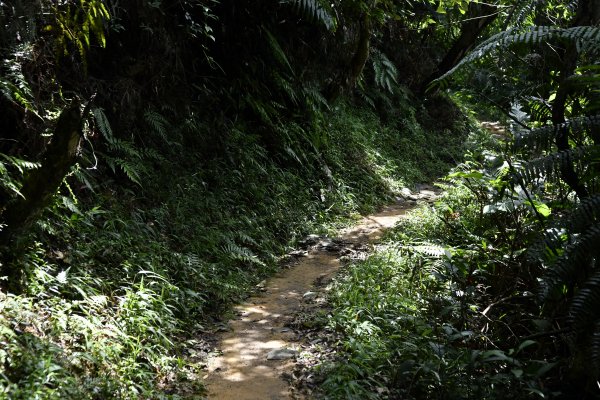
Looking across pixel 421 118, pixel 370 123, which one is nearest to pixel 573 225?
pixel 370 123

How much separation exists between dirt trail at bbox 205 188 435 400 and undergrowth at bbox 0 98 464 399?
0.20 meters

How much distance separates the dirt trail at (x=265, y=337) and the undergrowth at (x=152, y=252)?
0.66 ft

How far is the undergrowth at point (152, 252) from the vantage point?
3.62 m

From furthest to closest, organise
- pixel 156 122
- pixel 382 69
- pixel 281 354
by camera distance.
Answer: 1. pixel 382 69
2. pixel 156 122
3. pixel 281 354

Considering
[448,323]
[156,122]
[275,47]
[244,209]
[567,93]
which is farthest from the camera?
[275,47]

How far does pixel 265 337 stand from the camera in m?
4.85

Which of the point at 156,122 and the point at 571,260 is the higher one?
the point at 156,122

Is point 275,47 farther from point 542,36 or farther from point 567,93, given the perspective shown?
point 542,36

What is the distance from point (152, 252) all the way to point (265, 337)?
1.50m

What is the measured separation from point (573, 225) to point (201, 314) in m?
3.38

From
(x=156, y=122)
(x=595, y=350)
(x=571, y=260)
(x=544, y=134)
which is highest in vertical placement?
(x=156, y=122)

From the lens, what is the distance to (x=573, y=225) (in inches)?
133

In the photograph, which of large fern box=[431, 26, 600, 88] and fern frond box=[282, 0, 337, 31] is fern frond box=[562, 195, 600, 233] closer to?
large fern box=[431, 26, 600, 88]

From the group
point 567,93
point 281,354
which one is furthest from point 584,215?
point 281,354
